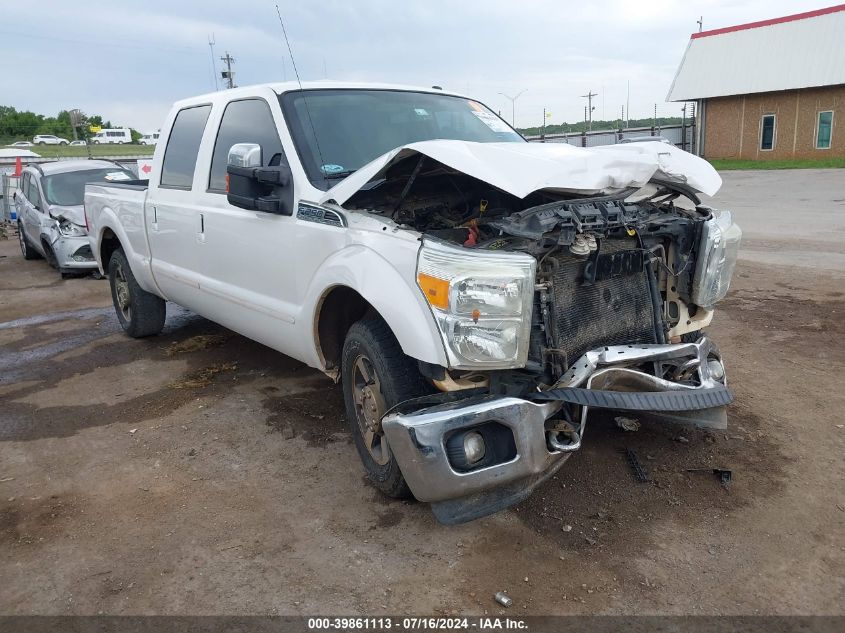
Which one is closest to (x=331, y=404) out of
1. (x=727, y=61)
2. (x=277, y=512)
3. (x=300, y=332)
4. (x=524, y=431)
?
(x=300, y=332)

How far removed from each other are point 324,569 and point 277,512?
22.7 inches

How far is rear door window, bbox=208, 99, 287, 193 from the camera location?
4.11m

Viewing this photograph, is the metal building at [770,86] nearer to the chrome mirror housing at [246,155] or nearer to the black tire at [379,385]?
the chrome mirror housing at [246,155]

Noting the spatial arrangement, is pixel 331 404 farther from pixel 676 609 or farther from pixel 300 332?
pixel 676 609

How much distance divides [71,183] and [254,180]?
9052 millimetres

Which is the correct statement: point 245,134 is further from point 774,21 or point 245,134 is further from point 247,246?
point 774,21

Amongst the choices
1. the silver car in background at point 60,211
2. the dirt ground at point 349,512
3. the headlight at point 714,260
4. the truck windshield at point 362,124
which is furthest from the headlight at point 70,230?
the headlight at point 714,260

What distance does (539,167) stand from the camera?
3.03m

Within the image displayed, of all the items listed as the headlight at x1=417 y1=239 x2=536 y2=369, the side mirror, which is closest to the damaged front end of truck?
the headlight at x1=417 y1=239 x2=536 y2=369

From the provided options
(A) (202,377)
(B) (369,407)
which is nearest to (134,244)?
(A) (202,377)

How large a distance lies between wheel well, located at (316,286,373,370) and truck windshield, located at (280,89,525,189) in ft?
2.03

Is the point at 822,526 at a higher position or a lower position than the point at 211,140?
lower

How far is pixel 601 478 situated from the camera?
355cm

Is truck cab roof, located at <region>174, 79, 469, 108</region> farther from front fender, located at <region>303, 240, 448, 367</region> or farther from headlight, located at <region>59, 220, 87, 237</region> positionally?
headlight, located at <region>59, 220, 87, 237</region>
